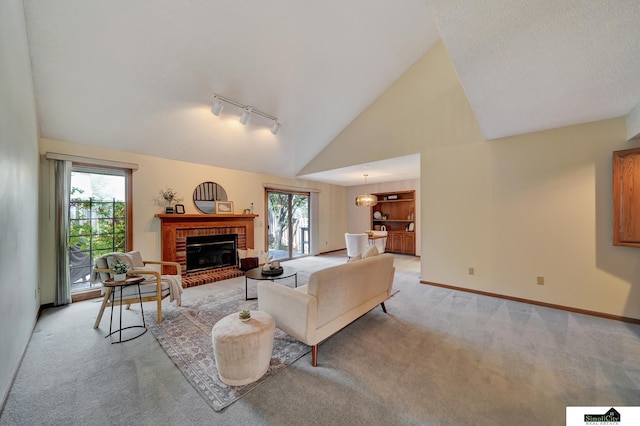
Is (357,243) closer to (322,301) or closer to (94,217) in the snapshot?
(322,301)

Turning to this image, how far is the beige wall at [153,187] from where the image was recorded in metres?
3.39

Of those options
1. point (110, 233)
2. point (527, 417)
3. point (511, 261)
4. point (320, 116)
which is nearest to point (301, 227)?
point (320, 116)

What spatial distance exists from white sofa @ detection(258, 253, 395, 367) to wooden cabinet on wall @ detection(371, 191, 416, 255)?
534cm

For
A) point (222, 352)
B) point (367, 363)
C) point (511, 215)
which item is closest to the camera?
point (222, 352)

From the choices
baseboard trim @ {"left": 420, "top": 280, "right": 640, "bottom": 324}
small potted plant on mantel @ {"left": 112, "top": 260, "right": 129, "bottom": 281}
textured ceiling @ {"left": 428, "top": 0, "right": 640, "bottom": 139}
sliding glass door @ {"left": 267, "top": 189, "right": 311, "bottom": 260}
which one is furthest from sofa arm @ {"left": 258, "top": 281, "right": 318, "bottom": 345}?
sliding glass door @ {"left": 267, "top": 189, "right": 311, "bottom": 260}

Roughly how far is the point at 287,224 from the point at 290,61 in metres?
4.39

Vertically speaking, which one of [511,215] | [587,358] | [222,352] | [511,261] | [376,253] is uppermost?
[511,215]

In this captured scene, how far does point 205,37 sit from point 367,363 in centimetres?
381

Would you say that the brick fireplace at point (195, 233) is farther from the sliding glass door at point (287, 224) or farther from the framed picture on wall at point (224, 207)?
the sliding glass door at point (287, 224)

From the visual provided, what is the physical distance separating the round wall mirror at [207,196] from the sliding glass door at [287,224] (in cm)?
139

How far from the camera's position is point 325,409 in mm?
1604

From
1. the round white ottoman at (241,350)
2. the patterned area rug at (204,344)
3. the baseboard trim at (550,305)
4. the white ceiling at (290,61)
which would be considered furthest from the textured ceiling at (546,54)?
the patterned area rug at (204,344)

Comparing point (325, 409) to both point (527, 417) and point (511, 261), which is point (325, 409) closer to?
point (527, 417)

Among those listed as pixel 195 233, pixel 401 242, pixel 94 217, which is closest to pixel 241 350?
pixel 195 233
